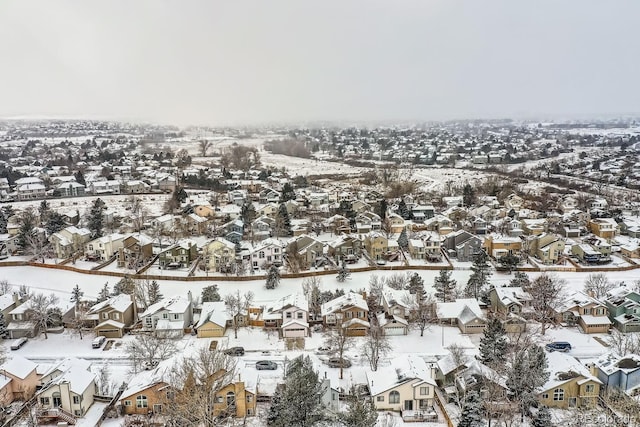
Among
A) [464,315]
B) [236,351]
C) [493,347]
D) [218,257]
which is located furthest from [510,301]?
[218,257]

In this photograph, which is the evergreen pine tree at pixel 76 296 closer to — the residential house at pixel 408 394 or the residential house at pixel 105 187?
the residential house at pixel 408 394

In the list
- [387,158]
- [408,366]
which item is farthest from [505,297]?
[387,158]

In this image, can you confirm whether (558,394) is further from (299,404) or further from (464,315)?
(299,404)

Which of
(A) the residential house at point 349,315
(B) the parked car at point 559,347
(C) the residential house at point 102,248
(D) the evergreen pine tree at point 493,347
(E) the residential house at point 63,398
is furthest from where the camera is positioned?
(C) the residential house at point 102,248

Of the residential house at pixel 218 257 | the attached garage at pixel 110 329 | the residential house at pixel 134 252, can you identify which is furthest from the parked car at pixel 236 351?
the residential house at pixel 134 252

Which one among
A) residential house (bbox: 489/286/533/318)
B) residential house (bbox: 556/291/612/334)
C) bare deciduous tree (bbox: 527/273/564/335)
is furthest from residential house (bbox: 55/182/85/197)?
residential house (bbox: 556/291/612/334)

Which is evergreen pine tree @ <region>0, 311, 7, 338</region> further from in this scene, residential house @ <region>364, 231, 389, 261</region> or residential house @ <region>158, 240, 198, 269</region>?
residential house @ <region>364, 231, 389, 261</region>
